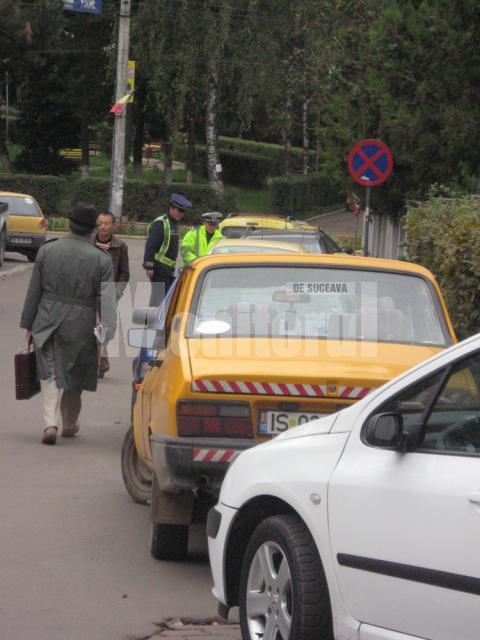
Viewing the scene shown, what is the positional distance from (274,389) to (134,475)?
2.36 metres

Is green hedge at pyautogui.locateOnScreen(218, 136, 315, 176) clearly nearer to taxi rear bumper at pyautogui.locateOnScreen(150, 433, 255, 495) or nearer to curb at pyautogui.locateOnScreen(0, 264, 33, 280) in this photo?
curb at pyautogui.locateOnScreen(0, 264, 33, 280)

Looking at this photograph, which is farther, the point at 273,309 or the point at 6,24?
the point at 6,24

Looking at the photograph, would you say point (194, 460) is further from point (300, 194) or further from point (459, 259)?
point (300, 194)

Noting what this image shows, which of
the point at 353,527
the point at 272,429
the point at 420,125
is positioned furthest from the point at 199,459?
the point at 420,125

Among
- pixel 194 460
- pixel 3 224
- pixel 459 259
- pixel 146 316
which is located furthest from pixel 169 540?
pixel 3 224

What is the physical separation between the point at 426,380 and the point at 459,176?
2042 cm

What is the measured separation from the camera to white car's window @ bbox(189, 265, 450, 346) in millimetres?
A: 7262

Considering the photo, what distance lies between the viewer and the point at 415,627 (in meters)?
4.22

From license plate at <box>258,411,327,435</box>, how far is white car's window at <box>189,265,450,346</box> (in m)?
0.77

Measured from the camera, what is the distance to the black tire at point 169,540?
6.96 meters

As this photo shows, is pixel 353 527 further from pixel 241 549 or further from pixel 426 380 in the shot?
pixel 241 549

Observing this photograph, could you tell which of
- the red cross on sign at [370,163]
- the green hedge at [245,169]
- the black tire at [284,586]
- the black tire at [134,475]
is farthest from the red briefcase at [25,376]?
the green hedge at [245,169]

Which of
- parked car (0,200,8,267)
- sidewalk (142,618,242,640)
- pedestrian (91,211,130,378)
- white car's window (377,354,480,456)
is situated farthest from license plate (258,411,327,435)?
parked car (0,200,8,267)

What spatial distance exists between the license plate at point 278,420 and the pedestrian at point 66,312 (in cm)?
376
